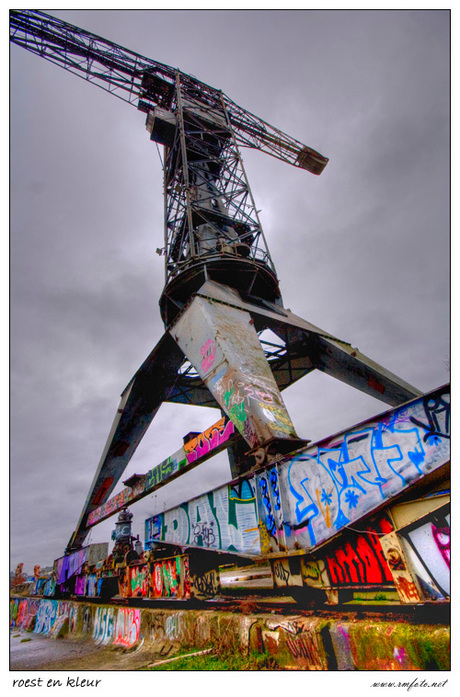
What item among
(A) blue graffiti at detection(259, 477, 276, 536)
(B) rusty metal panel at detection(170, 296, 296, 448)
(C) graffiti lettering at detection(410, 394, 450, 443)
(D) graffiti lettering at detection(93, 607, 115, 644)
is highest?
(B) rusty metal panel at detection(170, 296, 296, 448)

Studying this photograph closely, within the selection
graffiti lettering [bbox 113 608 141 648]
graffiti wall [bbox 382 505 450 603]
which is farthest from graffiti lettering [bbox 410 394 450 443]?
graffiti lettering [bbox 113 608 141 648]

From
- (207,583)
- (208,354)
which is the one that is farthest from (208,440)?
(207,583)

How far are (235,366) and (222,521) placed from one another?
8.90 ft

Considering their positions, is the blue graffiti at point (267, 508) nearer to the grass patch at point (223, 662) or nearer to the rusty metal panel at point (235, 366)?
the rusty metal panel at point (235, 366)

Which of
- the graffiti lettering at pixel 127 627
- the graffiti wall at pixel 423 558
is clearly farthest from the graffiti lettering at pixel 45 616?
the graffiti wall at pixel 423 558

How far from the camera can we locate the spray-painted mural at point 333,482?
11.7ft

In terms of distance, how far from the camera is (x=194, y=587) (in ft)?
19.1

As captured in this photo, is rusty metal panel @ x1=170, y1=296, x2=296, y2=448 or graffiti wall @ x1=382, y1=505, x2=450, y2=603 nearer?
graffiti wall @ x1=382, y1=505, x2=450, y2=603

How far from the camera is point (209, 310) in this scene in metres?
7.98

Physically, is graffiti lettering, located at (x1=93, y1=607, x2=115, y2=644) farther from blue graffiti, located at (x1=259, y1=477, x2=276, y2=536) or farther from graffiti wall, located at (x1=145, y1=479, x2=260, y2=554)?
blue graffiti, located at (x1=259, y1=477, x2=276, y2=536)

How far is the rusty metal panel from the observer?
5.79m

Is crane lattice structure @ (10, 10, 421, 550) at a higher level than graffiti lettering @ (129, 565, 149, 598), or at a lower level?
higher

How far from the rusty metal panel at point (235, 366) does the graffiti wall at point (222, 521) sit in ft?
2.79

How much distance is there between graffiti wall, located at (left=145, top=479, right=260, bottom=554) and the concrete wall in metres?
0.90
